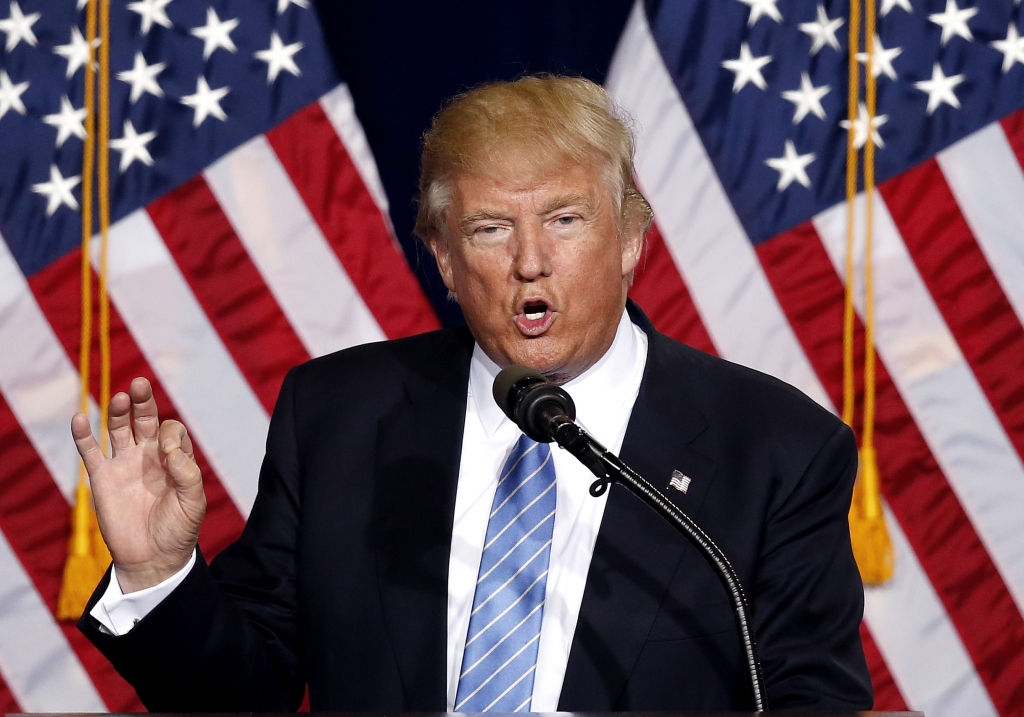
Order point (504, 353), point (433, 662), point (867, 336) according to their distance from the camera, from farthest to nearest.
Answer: point (867, 336)
point (504, 353)
point (433, 662)

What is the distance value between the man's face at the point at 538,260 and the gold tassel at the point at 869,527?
110 cm

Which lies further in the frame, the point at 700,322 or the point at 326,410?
the point at 700,322

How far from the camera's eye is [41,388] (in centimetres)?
266

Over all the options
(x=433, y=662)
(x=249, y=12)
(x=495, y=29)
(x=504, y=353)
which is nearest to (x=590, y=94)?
(x=504, y=353)

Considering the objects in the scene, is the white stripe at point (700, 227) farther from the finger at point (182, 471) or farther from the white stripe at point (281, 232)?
the finger at point (182, 471)

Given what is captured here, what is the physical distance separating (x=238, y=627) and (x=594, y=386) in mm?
588

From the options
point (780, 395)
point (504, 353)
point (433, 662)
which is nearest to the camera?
point (433, 662)

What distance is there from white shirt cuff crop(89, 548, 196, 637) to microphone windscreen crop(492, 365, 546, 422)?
0.46m

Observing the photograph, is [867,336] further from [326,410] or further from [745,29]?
[326,410]

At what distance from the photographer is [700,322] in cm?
267

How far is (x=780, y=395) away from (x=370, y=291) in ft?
3.84

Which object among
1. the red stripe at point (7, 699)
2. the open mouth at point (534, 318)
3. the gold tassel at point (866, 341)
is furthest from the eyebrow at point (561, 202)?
the red stripe at point (7, 699)

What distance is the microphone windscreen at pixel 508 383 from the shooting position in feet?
4.07

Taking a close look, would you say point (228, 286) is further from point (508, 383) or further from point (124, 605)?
point (508, 383)
